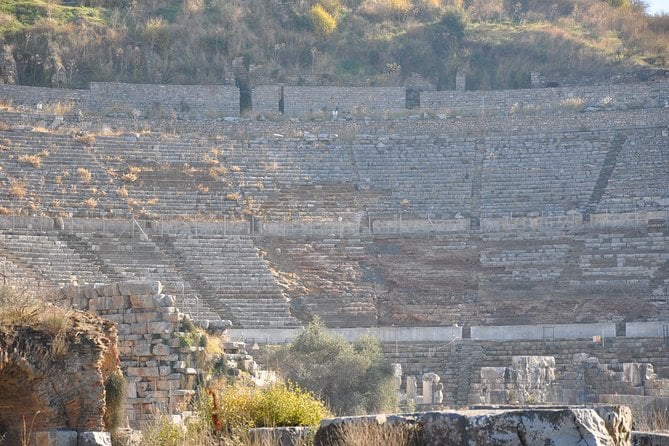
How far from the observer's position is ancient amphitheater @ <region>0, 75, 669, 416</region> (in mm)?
28672

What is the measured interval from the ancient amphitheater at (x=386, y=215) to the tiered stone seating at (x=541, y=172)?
0.08 metres

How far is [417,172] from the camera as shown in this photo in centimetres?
3906

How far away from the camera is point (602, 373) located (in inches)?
987

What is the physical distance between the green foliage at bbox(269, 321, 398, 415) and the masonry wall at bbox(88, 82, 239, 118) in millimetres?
20353

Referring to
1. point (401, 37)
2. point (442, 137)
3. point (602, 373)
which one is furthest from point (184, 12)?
point (602, 373)

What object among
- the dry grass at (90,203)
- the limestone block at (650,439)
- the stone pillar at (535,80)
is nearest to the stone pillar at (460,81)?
the stone pillar at (535,80)

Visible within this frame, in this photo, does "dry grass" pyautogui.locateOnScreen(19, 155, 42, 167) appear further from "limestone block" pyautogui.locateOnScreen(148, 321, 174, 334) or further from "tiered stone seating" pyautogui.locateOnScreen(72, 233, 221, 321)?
"limestone block" pyautogui.locateOnScreen(148, 321, 174, 334)

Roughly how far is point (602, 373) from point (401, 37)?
27.4m

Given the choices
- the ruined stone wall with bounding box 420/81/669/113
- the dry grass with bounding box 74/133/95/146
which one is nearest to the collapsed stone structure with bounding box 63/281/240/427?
the dry grass with bounding box 74/133/95/146

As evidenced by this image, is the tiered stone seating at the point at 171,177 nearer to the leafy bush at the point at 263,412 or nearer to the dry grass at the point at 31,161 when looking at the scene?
the dry grass at the point at 31,161

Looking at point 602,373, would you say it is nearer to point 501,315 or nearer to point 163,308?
point 501,315

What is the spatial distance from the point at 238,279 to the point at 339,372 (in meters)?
10.1

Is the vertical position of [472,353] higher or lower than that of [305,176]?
lower

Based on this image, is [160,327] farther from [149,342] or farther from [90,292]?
[90,292]
